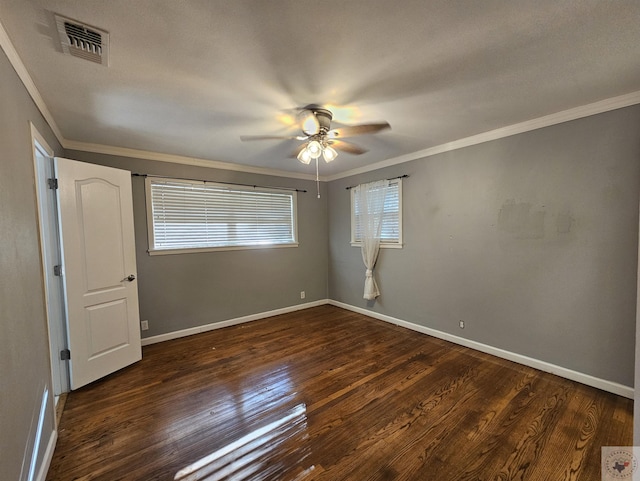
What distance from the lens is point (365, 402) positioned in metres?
2.22

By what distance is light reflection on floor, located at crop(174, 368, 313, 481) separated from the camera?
5.19 ft

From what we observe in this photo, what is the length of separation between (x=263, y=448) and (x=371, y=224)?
313 centimetres

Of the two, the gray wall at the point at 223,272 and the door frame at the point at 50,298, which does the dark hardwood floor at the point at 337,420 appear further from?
the gray wall at the point at 223,272

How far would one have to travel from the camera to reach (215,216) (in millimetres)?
3936

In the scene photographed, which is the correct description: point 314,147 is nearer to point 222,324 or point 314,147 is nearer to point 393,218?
point 393,218

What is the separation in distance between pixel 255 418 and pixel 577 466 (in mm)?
2074

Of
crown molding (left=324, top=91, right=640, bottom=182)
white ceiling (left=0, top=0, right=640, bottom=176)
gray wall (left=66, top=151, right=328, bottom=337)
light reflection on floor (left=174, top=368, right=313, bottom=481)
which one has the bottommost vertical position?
light reflection on floor (left=174, top=368, right=313, bottom=481)

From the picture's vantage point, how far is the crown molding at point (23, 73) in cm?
135

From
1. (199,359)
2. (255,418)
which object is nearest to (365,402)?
(255,418)

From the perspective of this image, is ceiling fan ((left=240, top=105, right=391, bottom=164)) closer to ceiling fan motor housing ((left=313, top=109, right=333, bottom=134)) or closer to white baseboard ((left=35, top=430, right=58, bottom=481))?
ceiling fan motor housing ((left=313, top=109, right=333, bottom=134))

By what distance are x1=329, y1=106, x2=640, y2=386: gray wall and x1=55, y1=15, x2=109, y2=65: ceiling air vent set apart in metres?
3.31

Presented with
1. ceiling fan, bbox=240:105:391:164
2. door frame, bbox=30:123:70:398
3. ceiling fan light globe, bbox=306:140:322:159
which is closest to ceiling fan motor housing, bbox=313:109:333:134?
ceiling fan, bbox=240:105:391:164

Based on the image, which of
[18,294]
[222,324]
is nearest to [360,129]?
[18,294]

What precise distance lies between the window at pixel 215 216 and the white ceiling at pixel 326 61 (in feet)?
3.57
